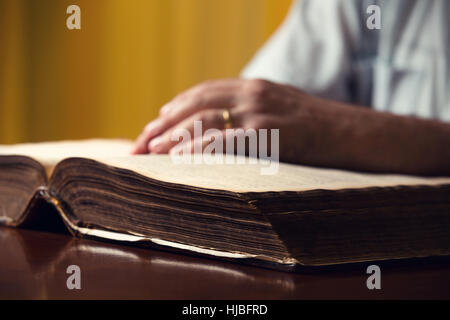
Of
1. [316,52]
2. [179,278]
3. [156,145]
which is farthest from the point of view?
[316,52]

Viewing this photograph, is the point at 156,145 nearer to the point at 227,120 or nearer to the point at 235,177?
the point at 227,120

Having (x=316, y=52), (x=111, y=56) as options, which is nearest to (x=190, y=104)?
(x=316, y=52)

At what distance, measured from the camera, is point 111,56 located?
2.25 metres

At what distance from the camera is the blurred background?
206 cm

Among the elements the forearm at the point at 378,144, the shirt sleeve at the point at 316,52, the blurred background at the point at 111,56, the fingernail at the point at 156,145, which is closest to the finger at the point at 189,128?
the fingernail at the point at 156,145

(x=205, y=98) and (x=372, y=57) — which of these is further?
(x=372, y=57)

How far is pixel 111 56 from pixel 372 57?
1324mm

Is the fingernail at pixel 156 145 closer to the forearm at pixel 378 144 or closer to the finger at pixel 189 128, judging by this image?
the finger at pixel 189 128

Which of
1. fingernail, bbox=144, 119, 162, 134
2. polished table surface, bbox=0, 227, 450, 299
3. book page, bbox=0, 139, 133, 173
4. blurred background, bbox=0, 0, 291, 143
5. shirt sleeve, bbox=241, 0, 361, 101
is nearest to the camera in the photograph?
polished table surface, bbox=0, 227, 450, 299

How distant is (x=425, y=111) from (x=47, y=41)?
140cm

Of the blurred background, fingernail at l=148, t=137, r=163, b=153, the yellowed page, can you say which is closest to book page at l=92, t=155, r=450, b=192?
the yellowed page

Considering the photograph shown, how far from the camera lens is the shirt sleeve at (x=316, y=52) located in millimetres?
1036

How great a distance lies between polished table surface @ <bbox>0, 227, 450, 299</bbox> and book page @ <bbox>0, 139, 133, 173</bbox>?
0.37ft

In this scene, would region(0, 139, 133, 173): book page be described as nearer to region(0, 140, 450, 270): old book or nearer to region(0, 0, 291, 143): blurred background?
region(0, 140, 450, 270): old book
